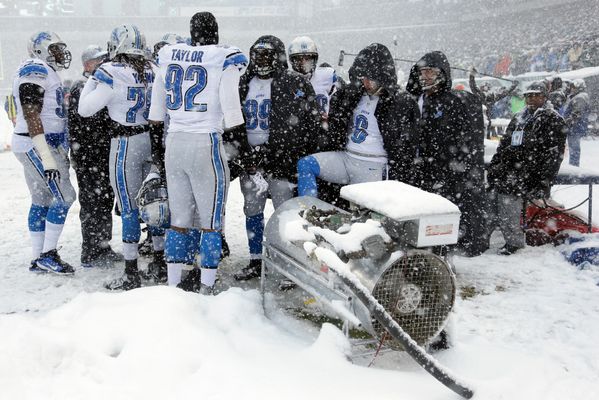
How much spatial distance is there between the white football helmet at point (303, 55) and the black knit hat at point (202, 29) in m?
1.85

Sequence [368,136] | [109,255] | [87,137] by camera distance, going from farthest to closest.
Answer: [109,255] < [87,137] < [368,136]

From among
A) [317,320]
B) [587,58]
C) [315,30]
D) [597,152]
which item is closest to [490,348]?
[317,320]

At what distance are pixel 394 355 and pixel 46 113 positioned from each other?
12.2 ft

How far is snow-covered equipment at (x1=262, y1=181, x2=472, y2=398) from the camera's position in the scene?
111 inches

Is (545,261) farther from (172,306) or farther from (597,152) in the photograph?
(597,152)

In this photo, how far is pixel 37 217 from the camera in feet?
16.7

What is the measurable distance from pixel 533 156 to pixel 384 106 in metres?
2.28

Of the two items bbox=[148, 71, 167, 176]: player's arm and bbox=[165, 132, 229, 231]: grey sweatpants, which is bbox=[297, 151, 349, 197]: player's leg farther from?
bbox=[148, 71, 167, 176]: player's arm

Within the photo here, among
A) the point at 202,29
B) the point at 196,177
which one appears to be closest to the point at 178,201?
the point at 196,177

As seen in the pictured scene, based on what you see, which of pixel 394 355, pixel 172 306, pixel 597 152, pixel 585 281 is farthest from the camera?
pixel 597 152

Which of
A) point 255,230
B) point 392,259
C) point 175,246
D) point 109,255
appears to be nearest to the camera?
point 392,259

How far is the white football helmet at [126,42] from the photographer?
14.5 feet

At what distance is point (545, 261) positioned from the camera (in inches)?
212

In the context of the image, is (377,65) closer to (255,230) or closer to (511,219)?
(255,230)
